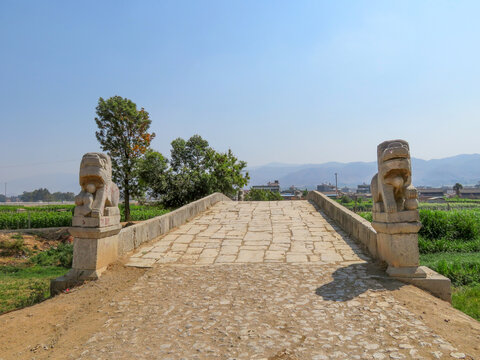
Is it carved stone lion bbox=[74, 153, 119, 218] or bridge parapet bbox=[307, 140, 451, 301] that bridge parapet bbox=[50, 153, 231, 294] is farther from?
bridge parapet bbox=[307, 140, 451, 301]

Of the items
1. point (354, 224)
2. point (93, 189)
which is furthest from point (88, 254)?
point (354, 224)

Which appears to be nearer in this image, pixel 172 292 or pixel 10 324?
pixel 10 324

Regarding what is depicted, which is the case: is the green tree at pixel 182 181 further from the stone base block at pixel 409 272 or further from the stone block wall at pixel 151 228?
the stone base block at pixel 409 272

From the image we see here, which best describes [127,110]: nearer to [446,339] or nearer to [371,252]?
[371,252]

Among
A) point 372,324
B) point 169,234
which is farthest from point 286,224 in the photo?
point 372,324

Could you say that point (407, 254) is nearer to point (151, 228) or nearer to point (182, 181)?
point (151, 228)

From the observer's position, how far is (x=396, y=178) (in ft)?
14.3

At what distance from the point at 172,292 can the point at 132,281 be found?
800 mm

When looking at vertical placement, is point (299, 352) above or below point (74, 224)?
below

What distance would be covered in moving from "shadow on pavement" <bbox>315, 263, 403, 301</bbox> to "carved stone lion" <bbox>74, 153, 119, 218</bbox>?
3225 mm

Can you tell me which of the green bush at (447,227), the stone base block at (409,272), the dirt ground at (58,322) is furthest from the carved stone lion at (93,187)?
the green bush at (447,227)

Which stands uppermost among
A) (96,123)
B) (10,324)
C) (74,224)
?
(96,123)

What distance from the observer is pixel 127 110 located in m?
22.2

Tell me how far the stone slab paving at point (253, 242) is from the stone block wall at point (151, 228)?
8.1 inches
